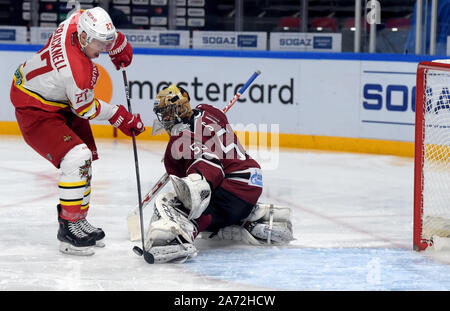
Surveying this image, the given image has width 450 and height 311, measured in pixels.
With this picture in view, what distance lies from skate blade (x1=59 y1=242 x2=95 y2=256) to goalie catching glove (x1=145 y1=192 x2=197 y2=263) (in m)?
0.33

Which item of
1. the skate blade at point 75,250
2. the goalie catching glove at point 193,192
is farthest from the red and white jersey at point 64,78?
the skate blade at point 75,250

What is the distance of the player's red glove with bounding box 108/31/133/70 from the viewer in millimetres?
4551

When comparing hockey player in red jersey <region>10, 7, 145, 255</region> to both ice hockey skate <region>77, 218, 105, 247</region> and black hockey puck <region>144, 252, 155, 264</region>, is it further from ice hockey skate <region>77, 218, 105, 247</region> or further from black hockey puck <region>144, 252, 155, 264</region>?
black hockey puck <region>144, 252, 155, 264</region>

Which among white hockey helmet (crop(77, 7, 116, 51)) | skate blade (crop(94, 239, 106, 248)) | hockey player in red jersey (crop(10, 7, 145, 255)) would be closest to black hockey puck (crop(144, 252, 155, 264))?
hockey player in red jersey (crop(10, 7, 145, 255))

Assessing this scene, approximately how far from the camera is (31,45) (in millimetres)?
8508

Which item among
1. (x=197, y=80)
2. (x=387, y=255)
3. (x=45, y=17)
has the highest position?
(x=45, y=17)

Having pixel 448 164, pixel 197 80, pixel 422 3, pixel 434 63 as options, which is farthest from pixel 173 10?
pixel 434 63

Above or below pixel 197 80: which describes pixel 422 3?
above

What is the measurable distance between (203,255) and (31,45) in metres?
4.91

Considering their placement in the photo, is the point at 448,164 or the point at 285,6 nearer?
the point at 448,164

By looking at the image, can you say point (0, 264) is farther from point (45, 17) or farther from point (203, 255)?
point (45, 17)

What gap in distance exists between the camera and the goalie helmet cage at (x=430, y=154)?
430cm

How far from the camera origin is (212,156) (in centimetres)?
409

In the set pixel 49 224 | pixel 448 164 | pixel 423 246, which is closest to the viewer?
pixel 423 246
